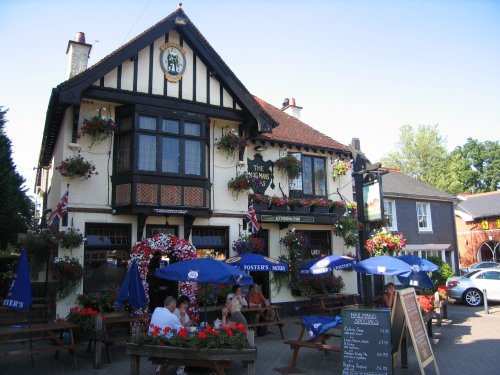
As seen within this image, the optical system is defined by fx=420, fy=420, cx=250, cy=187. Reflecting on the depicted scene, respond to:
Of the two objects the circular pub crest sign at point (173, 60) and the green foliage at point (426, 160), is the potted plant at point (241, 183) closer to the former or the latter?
the circular pub crest sign at point (173, 60)

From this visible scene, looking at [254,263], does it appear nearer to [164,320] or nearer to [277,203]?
[277,203]

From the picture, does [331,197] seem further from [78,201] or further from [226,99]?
[78,201]

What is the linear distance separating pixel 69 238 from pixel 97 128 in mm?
3150

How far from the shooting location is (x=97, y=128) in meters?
11.8

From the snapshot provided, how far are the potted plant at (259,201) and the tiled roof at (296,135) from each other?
2220 millimetres

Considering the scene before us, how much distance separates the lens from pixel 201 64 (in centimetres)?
1370

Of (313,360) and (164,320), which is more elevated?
(164,320)

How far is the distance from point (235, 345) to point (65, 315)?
6417 mm

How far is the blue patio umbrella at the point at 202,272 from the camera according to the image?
888cm

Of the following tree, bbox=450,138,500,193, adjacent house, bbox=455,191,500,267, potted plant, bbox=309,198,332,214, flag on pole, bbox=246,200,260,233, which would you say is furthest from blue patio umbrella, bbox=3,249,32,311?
tree, bbox=450,138,500,193

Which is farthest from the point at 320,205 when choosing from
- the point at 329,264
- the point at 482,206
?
the point at 482,206

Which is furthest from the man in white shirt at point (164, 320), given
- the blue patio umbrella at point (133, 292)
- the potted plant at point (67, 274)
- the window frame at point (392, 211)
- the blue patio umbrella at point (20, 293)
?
the window frame at point (392, 211)

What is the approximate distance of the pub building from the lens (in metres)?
11.8

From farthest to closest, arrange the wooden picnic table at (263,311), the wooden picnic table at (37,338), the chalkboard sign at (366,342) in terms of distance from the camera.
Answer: the wooden picnic table at (263,311)
the wooden picnic table at (37,338)
the chalkboard sign at (366,342)
